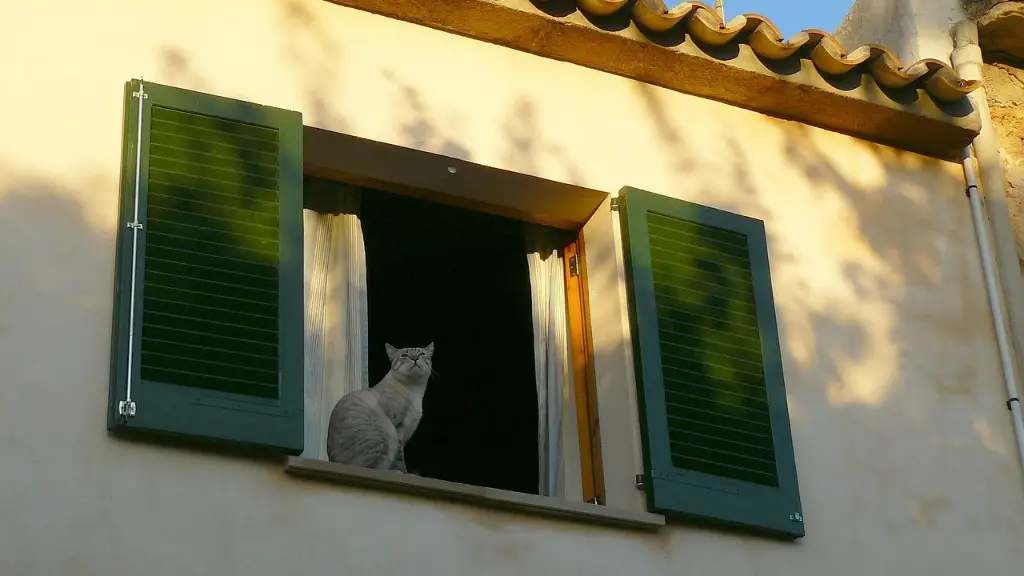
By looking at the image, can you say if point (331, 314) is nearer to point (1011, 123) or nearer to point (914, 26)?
point (914, 26)

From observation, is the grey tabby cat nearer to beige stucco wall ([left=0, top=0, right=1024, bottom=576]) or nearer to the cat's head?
the cat's head

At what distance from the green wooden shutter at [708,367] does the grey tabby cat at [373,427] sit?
102 cm

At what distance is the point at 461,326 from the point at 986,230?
2.98 meters

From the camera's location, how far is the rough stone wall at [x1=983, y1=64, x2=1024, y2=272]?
8.34 m

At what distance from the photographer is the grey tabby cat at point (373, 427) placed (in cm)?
665

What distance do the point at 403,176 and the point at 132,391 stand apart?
5.99ft

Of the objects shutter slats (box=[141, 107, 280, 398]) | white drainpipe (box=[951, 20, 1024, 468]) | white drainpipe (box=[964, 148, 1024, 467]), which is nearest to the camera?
shutter slats (box=[141, 107, 280, 398])

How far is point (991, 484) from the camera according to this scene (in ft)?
24.3

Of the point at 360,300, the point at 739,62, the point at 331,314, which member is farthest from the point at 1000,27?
the point at 331,314

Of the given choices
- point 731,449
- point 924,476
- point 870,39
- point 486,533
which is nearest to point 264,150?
point 486,533

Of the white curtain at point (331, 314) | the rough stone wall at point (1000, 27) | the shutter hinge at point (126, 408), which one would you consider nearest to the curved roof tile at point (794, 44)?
the rough stone wall at point (1000, 27)

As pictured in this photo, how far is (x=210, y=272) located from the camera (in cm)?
621

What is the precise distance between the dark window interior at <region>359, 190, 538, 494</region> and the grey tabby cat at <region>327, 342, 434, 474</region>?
1.27 metres

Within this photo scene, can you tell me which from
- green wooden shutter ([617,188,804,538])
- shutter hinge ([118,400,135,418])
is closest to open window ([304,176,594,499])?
green wooden shutter ([617,188,804,538])
